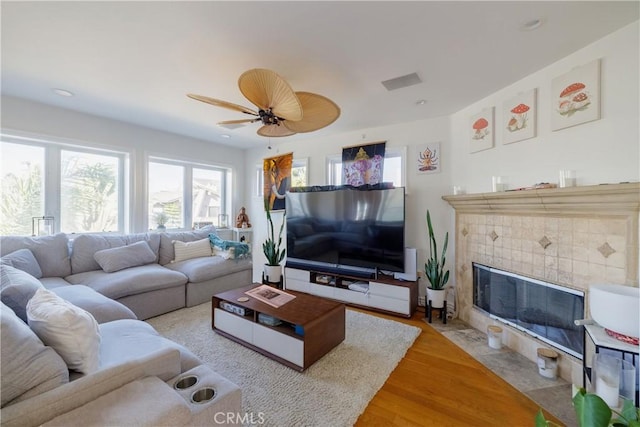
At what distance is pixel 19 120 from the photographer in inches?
117

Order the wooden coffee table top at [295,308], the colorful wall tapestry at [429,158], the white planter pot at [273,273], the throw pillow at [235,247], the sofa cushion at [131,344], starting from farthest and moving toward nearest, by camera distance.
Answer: the white planter pot at [273,273]
the throw pillow at [235,247]
the colorful wall tapestry at [429,158]
the wooden coffee table top at [295,308]
the sofa cushion at [131,344]

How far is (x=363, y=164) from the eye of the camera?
386cm

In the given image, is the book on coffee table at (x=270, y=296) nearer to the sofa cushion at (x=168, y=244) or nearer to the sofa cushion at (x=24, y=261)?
the sofa cushion at (x=168, y=244)

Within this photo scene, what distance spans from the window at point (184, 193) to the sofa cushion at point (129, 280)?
54.7 inches

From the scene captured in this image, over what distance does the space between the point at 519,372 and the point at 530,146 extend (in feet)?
6.34

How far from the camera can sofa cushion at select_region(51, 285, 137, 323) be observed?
1940 millimetres

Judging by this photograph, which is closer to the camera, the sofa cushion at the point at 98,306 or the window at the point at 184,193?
the sofa cushion at the point at 98,306

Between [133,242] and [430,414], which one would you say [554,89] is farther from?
[133,242]

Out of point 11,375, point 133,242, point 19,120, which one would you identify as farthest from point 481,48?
point 19,120

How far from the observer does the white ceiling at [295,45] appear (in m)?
1.56

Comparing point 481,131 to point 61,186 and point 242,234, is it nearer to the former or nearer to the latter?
point 242,234

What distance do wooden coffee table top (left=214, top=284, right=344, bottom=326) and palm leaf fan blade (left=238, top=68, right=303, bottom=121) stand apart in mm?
1581

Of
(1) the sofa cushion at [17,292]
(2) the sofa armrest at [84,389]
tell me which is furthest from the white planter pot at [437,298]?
(1) the sofa cushion at [17,292]

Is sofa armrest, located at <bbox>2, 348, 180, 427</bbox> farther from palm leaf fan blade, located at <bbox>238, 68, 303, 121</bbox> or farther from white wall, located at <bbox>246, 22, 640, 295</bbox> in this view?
white wall, located at <bbox>246, 22, 640, 295</bbox>
